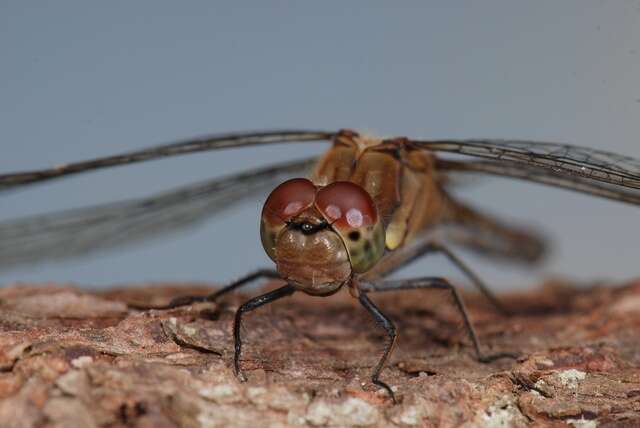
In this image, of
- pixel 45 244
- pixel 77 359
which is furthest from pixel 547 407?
Result: pixel 45 244

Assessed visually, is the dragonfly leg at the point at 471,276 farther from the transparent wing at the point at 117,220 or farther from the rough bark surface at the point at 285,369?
the transparent wing at the point at 117,220

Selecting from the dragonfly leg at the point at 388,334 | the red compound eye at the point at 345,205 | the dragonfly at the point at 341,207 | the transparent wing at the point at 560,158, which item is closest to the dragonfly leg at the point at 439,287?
the dragonfly at the point at 341,207

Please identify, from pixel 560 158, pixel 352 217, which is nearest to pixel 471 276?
pixel 560 158

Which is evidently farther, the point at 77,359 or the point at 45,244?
the point at 45,244

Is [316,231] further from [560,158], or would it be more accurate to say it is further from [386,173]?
[560,158]

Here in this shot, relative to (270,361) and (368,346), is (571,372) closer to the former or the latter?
(368,346)
